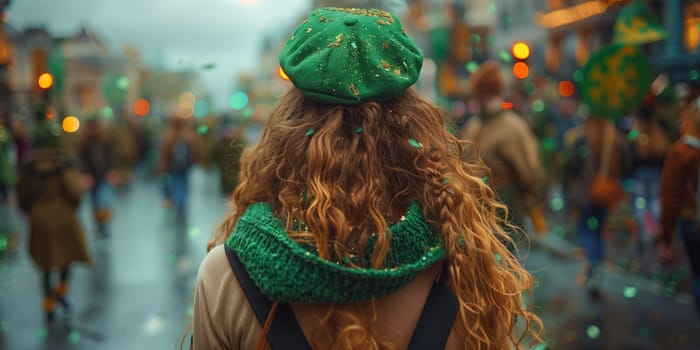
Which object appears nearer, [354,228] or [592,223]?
[354,228]

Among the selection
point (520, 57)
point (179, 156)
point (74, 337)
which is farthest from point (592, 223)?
point (179, 156)

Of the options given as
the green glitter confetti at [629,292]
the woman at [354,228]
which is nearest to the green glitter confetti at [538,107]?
the green glitter confetti at [629,292]

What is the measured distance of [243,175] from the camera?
6.65 feet

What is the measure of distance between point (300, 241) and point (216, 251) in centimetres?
23

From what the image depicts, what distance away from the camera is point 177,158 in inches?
496

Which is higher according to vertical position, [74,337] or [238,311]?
[238,311]

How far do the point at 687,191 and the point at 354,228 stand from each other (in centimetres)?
410

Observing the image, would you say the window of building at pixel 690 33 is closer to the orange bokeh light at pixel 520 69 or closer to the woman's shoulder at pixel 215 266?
the orange bokeh light at pixel 520 69

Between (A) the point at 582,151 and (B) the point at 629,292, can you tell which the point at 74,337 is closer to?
(B) the point at 629,292

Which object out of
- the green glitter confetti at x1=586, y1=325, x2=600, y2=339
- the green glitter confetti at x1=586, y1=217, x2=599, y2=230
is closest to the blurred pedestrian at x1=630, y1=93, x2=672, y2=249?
the green glitter confetti at x1=586, y1=217, x2=599, y2=230

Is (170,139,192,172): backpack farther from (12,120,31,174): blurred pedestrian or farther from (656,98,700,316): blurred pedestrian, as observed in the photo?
(656,98,700,316): blurred pedestrian

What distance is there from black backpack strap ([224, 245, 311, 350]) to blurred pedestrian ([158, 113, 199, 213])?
11.4m

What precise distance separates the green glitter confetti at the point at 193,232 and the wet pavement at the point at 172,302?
159mm

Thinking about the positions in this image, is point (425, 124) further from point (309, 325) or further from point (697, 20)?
point (697, 20)
